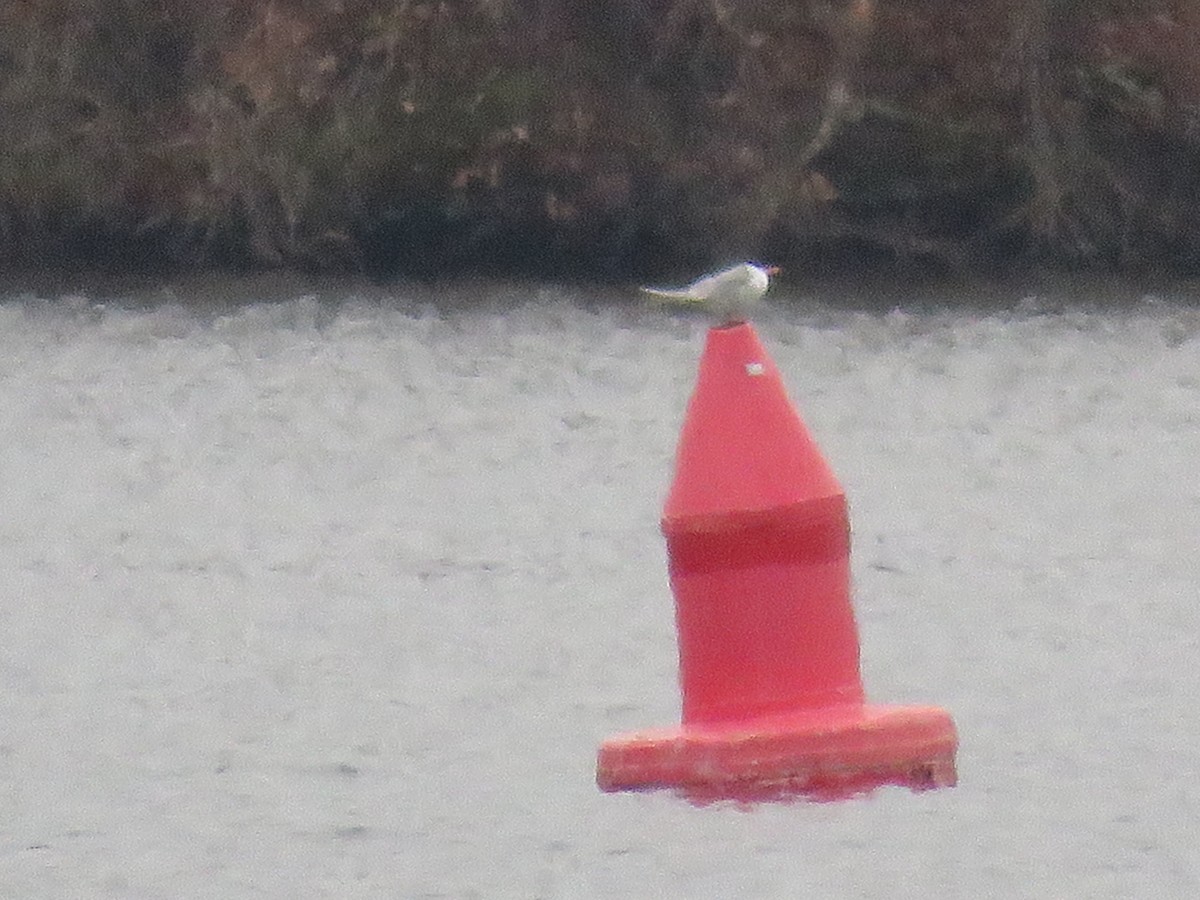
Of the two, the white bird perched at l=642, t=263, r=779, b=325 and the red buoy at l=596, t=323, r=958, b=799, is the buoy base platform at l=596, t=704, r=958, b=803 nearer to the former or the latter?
the red buoy at l=596, t=323, r=958, b=799

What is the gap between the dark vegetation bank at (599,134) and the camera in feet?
59.4

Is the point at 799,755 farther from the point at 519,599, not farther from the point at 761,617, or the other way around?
the point at 519,599

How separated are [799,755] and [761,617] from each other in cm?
26

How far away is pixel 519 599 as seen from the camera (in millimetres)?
10250

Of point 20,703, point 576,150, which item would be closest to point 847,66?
point 576,150

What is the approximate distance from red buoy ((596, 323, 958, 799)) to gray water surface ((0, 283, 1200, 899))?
50.7 inches

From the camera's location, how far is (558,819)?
25.1 ft

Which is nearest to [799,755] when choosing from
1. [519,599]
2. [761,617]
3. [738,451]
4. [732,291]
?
[761,617]

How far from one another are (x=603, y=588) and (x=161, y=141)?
880cm

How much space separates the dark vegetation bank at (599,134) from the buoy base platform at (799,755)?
12272mm

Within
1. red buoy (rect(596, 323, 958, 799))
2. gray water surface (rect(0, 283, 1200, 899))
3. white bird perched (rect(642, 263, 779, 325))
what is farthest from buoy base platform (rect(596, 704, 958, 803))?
gray water surface (rect(0, 283, 1200, 899))

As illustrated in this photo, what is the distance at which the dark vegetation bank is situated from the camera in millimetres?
18094

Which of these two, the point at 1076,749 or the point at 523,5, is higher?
the point at 523,5

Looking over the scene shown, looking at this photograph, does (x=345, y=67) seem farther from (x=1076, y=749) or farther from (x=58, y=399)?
(x=1076, y=749)
